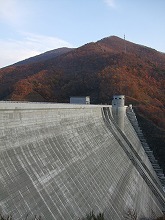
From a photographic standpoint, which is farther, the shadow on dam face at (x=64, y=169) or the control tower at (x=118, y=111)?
the control tower at (x=118, y=111)

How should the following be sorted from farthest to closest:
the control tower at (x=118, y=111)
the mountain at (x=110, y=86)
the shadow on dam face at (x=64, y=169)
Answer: the mountain at (x=110, y=86)
the control tower at (x=118, y=111)
the shadow on dam face at (x=64, y=169)

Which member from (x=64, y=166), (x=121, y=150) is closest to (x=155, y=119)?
(x=121, y=150)

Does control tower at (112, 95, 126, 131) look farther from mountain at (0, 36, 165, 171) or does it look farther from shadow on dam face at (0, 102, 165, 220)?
shadow on dam face at (0, 102, 165, 220)

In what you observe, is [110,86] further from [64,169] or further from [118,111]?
[64,169]

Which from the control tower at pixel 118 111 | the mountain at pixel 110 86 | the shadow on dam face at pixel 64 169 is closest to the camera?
the shadow on dam face at pixel 64 169

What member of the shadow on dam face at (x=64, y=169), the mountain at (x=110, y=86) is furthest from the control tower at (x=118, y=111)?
the shadow on dam face at (x=64, y=169)

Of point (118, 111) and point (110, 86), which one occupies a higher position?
point (110, 86)

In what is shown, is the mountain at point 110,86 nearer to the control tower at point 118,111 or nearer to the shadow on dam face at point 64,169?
the control tower at point 118,111

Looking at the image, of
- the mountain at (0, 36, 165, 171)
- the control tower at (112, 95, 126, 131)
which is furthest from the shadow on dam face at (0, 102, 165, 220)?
the mountain at (0, 36, 165, 171)

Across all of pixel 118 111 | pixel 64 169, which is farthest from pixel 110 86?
pixel 64 169
